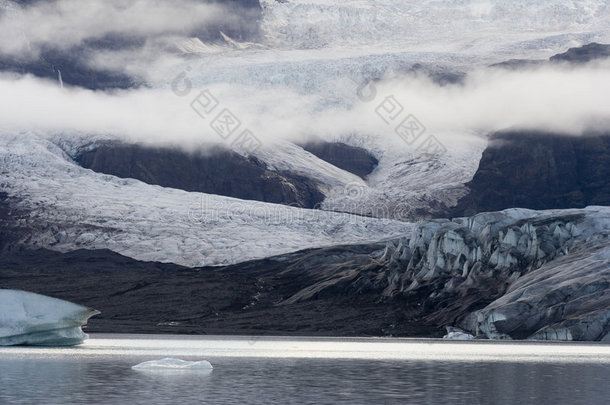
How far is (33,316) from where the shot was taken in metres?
75.6

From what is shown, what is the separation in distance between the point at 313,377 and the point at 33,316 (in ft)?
86.2

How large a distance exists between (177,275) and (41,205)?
32980 millimetres

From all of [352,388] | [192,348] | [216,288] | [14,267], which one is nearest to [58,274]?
[14,267]

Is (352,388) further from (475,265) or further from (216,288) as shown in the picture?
(216,288)

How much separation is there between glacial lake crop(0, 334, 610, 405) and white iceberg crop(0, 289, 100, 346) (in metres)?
1.45

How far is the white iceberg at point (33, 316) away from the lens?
74438mm

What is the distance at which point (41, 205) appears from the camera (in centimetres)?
19338

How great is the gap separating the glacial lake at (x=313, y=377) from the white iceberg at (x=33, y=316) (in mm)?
1449

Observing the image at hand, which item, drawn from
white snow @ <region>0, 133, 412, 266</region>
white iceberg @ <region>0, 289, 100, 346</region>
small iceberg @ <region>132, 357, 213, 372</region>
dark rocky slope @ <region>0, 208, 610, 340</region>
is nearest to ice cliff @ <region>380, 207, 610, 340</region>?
dark rocky slope @ <region>0, 208, 610, 340</region>

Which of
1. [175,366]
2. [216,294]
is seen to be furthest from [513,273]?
[175,366]

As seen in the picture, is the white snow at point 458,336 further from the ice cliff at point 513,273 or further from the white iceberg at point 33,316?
the white iceberg at point 33,316

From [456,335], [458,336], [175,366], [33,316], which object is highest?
[456,335]

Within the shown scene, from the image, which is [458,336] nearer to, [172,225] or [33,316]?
[33,316]

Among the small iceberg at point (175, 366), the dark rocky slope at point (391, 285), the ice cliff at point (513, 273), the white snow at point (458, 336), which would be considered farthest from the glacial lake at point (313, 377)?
the white snow at point (458, 336)
